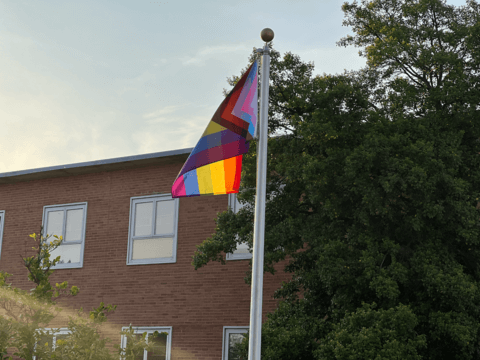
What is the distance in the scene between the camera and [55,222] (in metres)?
18.0

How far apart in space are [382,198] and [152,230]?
25.9 feet

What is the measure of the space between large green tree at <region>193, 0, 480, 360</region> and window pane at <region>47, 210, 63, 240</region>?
301 inches

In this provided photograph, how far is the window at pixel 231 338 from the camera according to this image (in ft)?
47.5

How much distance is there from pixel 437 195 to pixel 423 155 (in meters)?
0.76

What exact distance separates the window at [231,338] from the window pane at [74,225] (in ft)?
18.6

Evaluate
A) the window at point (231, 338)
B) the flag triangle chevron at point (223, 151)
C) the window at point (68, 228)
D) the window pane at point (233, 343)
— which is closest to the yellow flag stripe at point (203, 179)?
the flag triangle chevron at point (223, 151)

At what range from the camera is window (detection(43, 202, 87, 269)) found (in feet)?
56.9

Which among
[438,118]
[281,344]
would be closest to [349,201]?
[438,118]

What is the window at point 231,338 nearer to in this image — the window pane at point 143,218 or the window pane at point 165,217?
the window pane at point 165,217

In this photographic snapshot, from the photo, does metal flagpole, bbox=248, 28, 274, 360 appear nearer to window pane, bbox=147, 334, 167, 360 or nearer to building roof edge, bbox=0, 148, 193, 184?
building roof edge, bbox=0, 148, 193, 184

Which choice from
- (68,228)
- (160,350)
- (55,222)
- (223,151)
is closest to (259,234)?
(223,151)

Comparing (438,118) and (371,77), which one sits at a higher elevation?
(371,77)

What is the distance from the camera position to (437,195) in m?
10.2

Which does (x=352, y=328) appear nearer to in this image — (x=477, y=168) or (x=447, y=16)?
(x=477, y=168)
